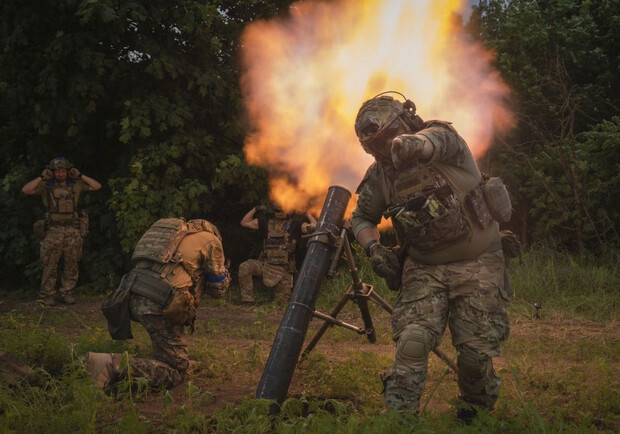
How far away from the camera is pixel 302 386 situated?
200 inches

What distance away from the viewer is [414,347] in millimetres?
3637

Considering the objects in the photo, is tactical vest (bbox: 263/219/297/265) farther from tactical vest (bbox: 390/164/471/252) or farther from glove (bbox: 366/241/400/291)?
tactical vest (bbox: 390/164/471/252)

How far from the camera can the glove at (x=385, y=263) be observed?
3984 millimetres

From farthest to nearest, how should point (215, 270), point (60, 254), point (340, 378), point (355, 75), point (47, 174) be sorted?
point (60, 254) < point (47, 174) < point (355, 75) < point (215, 270) < point (340, 378)

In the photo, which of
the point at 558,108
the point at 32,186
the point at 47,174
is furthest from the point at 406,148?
the point at 558,108

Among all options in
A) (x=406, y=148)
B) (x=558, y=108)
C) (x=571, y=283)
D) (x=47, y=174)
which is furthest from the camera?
(x=558, y=108)

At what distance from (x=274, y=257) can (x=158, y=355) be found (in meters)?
4.98

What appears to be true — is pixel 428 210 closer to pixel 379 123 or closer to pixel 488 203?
pixel 488 203

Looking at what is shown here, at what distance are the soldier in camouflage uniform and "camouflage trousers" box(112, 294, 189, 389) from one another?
1.96 metres

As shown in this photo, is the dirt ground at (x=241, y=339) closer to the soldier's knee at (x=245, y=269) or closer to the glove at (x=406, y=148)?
the soldier's knee at (x=245, y=269)

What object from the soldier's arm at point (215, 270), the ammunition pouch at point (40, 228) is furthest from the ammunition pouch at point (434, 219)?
the ammunition pouch at point (40, 228)

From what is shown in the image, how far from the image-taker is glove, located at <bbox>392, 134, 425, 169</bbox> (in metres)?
3.45

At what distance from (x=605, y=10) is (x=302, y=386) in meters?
9.01

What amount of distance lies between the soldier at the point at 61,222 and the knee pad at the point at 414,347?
7.13 m
